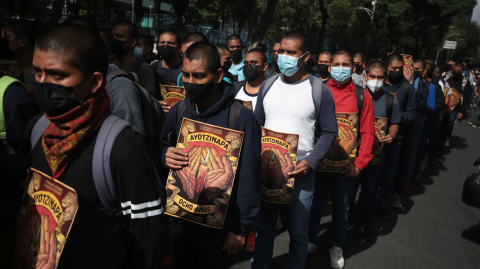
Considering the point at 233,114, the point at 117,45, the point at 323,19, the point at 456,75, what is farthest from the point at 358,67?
the point at 323,19

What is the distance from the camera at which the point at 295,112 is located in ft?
10.4

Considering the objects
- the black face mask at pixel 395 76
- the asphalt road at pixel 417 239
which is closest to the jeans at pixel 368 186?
the asphalt road at pixel 417 239

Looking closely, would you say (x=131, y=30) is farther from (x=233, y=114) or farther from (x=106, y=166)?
(x=106, y=166)

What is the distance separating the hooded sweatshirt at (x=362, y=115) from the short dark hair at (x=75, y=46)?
9.28 feet

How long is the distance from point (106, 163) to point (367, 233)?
410cm

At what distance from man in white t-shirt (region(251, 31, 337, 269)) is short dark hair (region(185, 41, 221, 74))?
3.04 feet

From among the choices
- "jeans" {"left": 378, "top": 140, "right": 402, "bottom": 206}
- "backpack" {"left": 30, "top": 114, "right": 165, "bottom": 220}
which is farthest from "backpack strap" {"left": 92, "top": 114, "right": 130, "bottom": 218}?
"jeans" {"left": 378, "top": 140, "right": 402, "bottom": 206}

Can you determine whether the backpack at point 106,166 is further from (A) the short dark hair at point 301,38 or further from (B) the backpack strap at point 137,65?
(B) the backpack strap at point 137,65

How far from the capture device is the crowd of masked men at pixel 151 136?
1587 mm

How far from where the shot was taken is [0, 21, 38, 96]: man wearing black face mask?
3.57 metres

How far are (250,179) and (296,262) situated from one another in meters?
1.33

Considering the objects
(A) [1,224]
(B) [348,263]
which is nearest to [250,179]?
(A) [1,224]

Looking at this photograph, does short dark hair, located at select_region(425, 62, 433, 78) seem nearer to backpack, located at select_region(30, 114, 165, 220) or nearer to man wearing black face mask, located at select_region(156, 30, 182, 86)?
man wearing black face mask, located at select_region(156, 30, 182, 86)

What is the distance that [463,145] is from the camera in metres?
11.5
